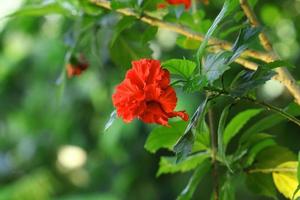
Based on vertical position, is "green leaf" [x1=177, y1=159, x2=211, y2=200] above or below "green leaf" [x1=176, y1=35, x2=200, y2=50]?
below

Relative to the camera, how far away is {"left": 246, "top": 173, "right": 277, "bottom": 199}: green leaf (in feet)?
2.44

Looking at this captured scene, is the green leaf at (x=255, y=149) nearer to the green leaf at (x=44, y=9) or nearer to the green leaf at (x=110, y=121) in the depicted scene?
the green leaf at (x=110, y=121)

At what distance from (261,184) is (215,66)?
270mm

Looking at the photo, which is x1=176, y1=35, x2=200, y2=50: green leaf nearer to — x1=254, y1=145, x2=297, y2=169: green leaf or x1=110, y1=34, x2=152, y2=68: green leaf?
x1=110, y1=34, x2=152, y2=68: green leaf

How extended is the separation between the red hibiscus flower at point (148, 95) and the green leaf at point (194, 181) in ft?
0.65

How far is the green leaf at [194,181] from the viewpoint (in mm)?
720

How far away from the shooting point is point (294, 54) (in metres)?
1.75

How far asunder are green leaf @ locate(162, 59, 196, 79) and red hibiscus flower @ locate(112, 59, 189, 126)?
0.01m

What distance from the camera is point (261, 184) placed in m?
0.75

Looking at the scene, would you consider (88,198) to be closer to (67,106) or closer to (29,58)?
(67,106)

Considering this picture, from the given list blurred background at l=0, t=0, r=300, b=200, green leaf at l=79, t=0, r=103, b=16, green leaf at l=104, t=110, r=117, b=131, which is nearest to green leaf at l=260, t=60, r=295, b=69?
green leaf at l=104, t=110, r=117, b=131

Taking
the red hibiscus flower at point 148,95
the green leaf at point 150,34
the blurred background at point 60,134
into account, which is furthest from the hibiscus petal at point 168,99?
the blurred background at point 60,134

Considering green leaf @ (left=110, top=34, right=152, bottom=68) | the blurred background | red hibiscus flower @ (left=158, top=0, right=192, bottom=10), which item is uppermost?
red hibiscus flower @ (left=158, top=0, right=192, bottom=10)

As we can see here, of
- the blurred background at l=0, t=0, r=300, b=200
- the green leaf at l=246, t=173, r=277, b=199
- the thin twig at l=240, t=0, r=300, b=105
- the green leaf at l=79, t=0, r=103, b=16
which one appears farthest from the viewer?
the blurred background at l=0, t=0, r=300, b=200
